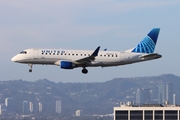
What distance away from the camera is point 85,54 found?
10975 centimetres

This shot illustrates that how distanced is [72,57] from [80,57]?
1391 mm

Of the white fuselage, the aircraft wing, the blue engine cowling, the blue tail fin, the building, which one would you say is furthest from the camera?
the building

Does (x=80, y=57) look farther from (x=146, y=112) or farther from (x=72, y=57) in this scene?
(x=146, y=112)

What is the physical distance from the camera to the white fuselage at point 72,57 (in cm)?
10656

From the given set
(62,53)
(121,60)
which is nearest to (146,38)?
(121,60)

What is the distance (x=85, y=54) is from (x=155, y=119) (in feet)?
112

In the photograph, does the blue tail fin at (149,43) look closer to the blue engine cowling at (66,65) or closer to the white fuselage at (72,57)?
the white fuselage at (72,57)

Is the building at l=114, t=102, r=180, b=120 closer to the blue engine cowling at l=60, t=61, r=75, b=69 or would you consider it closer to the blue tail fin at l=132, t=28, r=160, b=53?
the blue tail fin at l=132, t=28, r=160, b=53

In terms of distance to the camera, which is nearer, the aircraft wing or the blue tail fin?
the aircraft wing

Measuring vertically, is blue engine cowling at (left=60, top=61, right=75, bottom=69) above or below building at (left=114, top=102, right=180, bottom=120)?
above

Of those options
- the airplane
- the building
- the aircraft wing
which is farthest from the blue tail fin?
the building

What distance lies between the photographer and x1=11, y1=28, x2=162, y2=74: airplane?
350 feet

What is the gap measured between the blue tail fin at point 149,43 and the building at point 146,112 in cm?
2183

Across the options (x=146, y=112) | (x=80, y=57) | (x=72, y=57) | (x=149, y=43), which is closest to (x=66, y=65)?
(x=72, y=57)
